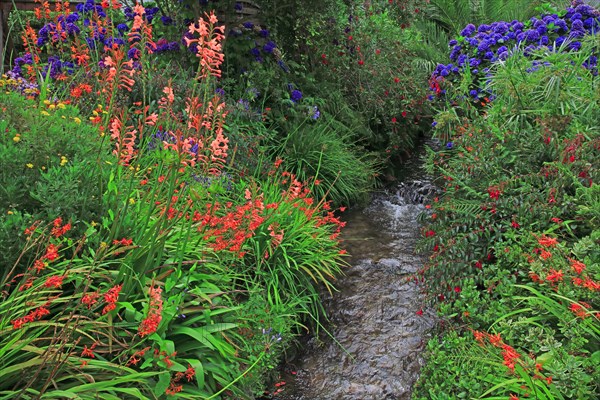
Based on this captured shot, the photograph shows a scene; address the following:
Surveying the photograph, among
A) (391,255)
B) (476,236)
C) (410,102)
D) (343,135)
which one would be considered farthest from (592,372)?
(410,102)

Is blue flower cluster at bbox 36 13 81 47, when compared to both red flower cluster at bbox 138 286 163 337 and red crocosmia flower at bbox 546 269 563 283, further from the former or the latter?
red crocosmia flower at bbox 546 269 563 283

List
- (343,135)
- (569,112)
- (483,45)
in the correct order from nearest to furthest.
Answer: (569,112), (483,45), (343,135)

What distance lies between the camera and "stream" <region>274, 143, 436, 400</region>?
3424mm

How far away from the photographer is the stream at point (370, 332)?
3424 mm

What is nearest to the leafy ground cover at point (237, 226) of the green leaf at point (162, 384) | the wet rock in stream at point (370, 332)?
the green leaf at point (162, 384)

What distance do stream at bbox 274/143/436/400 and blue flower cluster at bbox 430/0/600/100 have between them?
200 cm

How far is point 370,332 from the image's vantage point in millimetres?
3877

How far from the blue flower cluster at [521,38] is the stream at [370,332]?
1996 millimetres

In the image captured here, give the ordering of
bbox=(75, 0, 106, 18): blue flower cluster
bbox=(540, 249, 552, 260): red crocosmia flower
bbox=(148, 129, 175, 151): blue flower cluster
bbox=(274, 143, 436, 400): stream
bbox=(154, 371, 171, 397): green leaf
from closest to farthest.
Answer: bbox=(154, 371, 171, 397): green leaf → bbox=(540, 249, 552, 260): red crocosmia flower → bbox=(274, 143, 436, 400): stream → bbox=(148, 129, 175, 151): blue flower cluster → bbox=(75, 0, 106, 18): blue flower cluster

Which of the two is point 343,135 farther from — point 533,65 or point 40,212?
point 40,212

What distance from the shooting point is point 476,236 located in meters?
3.45

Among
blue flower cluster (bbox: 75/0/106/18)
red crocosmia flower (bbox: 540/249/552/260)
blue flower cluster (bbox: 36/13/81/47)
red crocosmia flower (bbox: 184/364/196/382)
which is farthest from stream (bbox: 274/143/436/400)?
blue flower cluster (bbox: 75/0/106/18)

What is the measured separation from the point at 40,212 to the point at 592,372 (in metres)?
2.66

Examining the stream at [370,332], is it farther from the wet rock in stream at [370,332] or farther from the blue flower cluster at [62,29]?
the blue flower cluster at [62,29]
